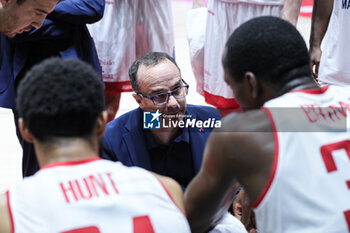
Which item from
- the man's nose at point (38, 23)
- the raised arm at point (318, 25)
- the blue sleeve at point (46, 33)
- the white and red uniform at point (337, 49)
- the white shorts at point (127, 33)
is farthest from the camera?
the white shorts at point (127, 33)

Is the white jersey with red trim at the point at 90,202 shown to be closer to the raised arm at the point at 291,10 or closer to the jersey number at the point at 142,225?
the jersey number at the point at 142,225

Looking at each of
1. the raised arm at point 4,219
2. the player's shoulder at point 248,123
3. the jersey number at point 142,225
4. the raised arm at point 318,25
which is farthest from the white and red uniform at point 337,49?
the raised arm at point 4,219

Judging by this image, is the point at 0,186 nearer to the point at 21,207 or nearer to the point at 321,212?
the point at 21,207

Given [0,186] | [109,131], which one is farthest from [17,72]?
[0,186]

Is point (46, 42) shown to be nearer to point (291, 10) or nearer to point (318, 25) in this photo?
point (291, 10)

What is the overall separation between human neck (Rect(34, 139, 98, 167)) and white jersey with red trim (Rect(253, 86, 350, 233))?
53cm

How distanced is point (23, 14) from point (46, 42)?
426 mm

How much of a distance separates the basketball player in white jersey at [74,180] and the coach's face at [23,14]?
1.01 meters

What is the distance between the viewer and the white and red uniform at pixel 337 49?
3260 millimetres

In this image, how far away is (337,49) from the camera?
330 cm

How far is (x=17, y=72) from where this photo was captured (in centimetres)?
284

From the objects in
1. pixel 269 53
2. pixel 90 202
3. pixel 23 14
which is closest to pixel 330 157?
pixel 269 53

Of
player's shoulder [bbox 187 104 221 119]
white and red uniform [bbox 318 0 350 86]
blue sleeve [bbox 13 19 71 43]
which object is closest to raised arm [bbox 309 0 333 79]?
white and red uniform [bbox 318 0 350 86]

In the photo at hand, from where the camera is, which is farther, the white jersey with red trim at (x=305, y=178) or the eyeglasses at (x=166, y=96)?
the eyeglasses at (x=166, y=96)
